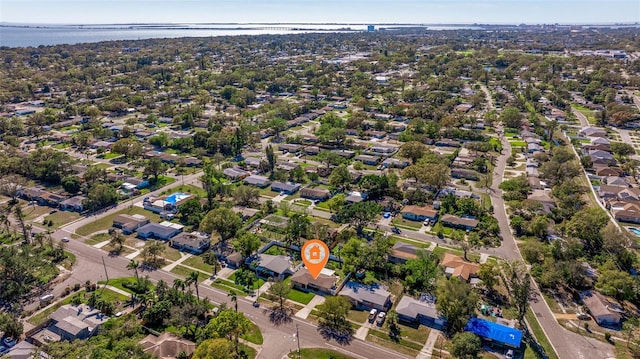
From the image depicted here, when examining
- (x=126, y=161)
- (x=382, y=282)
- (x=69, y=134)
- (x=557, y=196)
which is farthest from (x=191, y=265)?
(x=69, y=134)

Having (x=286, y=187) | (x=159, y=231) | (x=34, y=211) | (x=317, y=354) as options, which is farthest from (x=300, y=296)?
(x=34, y=211)

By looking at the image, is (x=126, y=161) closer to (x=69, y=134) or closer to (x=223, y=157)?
(x=223, y=157)

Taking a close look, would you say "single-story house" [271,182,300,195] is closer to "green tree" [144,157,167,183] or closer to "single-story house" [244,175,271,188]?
"single-story house" [244,175,271,188]

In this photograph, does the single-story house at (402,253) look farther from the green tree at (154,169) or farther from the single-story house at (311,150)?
the green tree at (154,169)

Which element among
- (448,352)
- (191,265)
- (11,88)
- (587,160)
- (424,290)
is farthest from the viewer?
(11,88)

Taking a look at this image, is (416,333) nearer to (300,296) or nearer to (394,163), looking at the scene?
(300,296)
